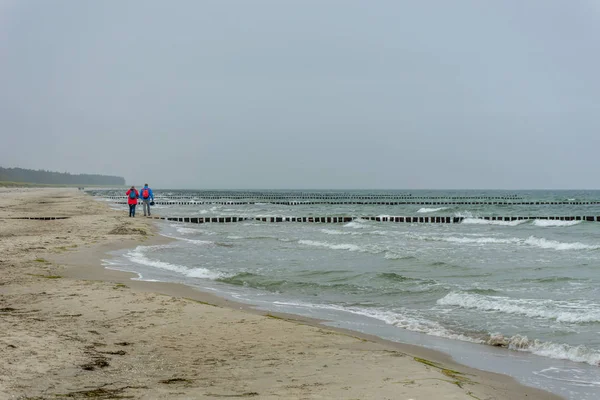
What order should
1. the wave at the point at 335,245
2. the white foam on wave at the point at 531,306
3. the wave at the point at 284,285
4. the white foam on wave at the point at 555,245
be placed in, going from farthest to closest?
the white foam on wave at the point at 555,245 < the wave at the point at 335,245 < the wave at the point at 284,285 < the white foam on wave at the point at 531,306

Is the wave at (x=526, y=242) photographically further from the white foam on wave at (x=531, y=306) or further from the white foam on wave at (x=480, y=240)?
the white foam on wave at (x=531, y=306)

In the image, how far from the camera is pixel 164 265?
15.3 meters

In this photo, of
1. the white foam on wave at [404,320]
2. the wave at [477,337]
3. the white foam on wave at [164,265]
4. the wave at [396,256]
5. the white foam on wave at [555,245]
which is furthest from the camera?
the white foam on wave at [555,245]

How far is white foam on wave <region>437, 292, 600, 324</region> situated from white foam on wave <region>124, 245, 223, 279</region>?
5.63 meters

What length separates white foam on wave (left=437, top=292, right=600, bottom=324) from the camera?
9174 mm

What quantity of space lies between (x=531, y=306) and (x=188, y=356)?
6506 mm

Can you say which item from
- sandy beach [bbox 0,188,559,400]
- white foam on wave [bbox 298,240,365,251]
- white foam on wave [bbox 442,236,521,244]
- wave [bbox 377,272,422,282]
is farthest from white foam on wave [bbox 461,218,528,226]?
sandy beach [bbox 0,188,559,400]

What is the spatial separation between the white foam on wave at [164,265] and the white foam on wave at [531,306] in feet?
18.5

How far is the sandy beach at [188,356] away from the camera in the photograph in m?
4.91

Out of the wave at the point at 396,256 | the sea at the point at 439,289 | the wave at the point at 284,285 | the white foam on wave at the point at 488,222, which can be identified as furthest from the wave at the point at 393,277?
the white foam on wave at the point at 488,222

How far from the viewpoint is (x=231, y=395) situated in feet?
15.6

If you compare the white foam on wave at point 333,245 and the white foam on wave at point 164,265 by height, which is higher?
the white foam on wave at point 164,265

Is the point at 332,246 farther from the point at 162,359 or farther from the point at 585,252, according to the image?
the point at 162,359

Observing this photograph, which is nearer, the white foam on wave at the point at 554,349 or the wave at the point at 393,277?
the white foam on wave at the point at 554,349
